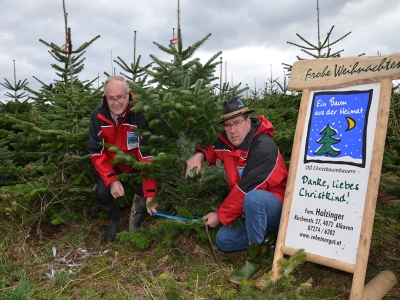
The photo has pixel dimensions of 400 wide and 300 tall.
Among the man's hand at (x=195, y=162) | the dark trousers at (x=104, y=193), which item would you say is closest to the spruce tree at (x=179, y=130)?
the man's hand at (x=195, y=162)

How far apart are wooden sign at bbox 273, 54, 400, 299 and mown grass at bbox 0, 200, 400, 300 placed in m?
0.44

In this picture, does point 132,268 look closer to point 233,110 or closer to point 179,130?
point 179,130

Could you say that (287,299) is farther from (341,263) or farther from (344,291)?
(344,291)

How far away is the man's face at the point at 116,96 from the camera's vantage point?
3.76 m

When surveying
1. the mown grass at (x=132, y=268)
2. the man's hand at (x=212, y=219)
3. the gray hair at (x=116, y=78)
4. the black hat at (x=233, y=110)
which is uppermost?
the gray hair at (x=116, y=78)

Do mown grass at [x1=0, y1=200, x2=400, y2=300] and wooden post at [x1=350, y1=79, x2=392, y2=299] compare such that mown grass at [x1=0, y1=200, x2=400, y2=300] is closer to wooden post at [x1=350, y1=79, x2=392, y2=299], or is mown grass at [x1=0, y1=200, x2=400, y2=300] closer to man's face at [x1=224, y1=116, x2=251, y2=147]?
wooden post at [x1=350, y1=79, x2=392, y2=299]

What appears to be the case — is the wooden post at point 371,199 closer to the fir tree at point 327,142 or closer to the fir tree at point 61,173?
the fir tree at point 327,142

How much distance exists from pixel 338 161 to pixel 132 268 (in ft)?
7.06

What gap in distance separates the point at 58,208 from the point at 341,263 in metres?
3.34

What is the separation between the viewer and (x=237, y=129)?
→ 3303mm

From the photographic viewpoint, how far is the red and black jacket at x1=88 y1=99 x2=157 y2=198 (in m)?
3.90

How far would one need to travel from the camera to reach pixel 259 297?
7.91 ft

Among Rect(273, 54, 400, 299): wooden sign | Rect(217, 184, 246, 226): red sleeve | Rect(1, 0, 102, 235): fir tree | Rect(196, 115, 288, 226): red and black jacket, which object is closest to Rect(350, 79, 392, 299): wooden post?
Rect(273, 54, 400, 299): wooden sign

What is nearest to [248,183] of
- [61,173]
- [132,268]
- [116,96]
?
[132,268]
